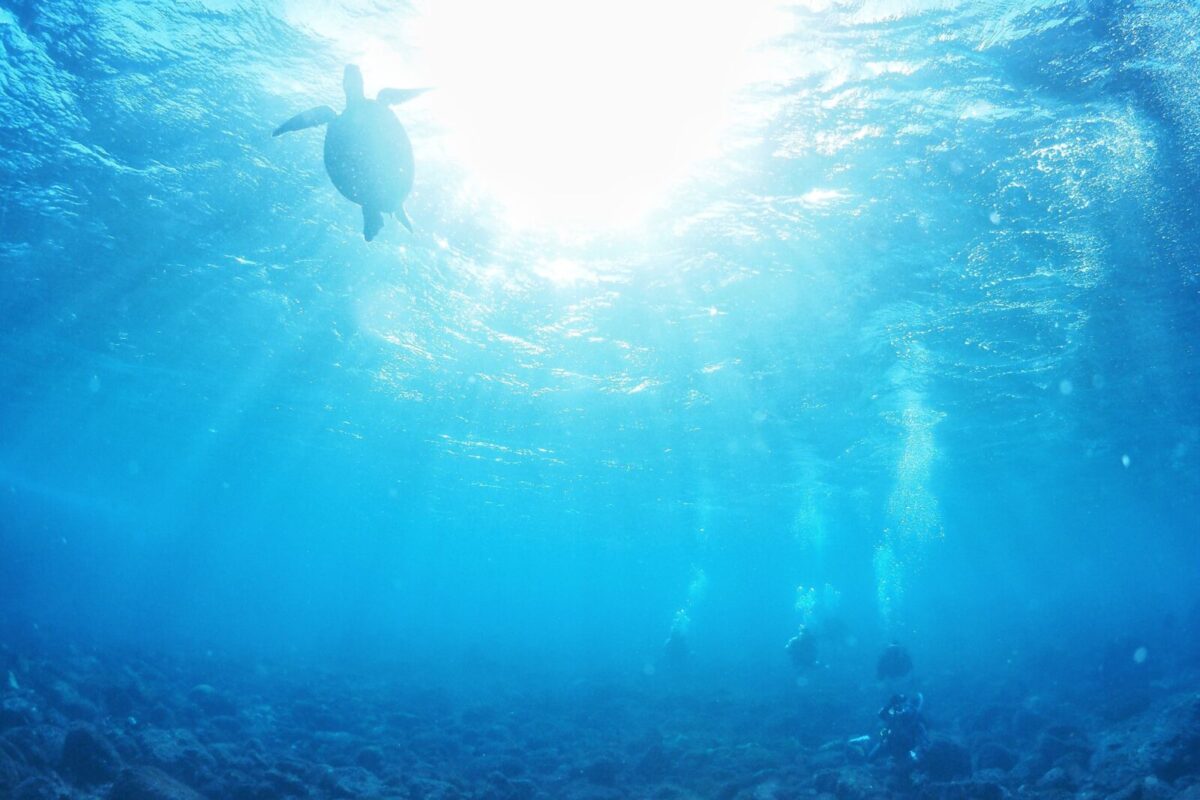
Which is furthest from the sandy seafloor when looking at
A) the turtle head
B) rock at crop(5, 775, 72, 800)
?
the turtle head

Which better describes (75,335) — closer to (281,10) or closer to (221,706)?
(221,706)

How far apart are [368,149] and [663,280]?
931 cm

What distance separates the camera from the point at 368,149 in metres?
5.92

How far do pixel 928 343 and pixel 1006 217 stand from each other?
599cm

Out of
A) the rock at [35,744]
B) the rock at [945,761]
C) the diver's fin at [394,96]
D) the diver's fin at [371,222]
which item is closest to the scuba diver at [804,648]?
the rock at [945,761]

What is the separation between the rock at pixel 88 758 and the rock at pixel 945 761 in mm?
14998

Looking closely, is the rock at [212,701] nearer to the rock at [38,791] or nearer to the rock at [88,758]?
the rock at [88,758]

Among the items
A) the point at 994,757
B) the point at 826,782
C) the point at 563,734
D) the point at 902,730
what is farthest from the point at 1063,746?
the point at 563,734

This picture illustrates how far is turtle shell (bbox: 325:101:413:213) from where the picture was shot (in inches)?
233

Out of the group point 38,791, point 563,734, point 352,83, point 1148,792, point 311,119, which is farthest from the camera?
point 563,734

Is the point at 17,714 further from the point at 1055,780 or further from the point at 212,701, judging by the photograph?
the point at 1055,780

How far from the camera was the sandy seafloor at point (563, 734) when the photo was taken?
10023 mm

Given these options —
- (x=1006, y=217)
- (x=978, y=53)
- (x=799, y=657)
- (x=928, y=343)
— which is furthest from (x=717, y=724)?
(x=978, y=53)

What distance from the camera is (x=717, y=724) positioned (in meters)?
19.2
